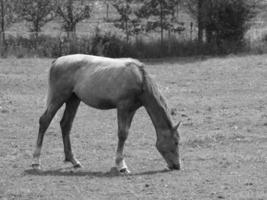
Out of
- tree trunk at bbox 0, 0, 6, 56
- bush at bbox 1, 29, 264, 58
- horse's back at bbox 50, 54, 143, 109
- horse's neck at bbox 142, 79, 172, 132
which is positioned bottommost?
bush at bbox 1, 29, 264, 58

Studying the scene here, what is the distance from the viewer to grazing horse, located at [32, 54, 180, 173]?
475 inches

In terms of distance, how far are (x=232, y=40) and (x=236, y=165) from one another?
25.8 metres

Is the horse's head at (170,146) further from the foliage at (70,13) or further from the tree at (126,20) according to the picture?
the foliage at (70,13)

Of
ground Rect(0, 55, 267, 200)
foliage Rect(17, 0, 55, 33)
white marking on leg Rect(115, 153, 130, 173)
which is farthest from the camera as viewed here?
foliage Rect(17, 0, 55, 33)

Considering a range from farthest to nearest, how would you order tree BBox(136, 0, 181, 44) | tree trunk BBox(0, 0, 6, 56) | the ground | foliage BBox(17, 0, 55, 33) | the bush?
foliage BBox(17, 0, 55, 33), tree BBox(136, 0, 181, 44), the bush, tree trunk BBox(0, 0, 6, 56), the ground

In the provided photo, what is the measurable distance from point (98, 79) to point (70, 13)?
28.1m

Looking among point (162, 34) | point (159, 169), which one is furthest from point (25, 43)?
point (159, 169)

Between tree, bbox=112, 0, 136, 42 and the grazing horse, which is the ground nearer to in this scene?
the grazing horse

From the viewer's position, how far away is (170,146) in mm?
12242

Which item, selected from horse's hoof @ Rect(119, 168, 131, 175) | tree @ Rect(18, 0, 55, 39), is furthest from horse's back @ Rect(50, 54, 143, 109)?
tree @ Rect(18, 0, 55, 39)

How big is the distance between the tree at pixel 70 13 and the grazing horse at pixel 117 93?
27.0 meters

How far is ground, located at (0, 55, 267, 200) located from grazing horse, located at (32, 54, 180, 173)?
0.42 meters

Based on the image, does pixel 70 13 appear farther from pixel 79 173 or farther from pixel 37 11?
pixel 79 173

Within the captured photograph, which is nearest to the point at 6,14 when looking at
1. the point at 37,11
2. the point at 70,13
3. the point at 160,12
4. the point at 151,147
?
the point at 37,11
